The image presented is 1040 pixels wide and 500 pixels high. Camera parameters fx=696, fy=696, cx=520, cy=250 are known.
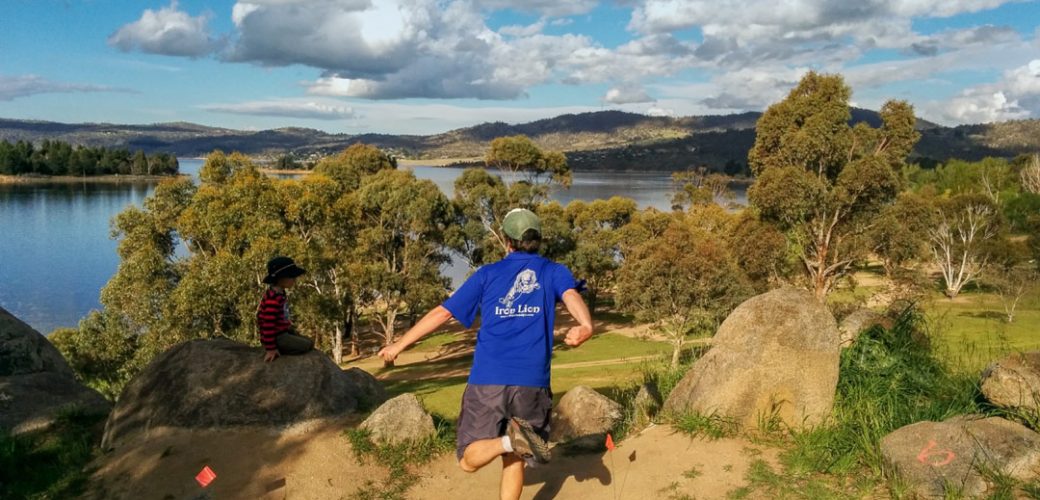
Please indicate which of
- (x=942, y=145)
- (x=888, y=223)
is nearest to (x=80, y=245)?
(x=888, y=223)

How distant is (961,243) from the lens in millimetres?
47969

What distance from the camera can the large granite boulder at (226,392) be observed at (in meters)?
7.57

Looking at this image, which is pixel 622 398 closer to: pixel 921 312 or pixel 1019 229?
pixel 921 312

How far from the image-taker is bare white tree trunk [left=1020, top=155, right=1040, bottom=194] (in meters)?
74.8

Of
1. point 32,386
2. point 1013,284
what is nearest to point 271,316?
point 32,386

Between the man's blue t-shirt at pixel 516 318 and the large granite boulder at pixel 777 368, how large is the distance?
2.82 m

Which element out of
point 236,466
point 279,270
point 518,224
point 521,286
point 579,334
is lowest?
point 236,466

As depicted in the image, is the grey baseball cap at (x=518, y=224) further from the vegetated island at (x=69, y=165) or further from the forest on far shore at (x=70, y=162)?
the forest on far shore at (x=70, y=162)

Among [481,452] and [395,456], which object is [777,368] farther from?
[395,456]

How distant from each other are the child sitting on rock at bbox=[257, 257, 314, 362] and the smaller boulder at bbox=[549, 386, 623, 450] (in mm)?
3360

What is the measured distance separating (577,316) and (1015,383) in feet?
13.2

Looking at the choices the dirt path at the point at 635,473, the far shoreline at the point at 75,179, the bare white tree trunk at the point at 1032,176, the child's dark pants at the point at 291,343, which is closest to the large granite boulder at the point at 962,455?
the dirt path at the point at 635,473

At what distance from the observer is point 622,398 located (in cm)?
1015

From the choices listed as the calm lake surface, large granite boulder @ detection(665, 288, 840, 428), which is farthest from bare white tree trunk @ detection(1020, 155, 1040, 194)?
large granite boulder @ detection(665, 288, 840, 428)
